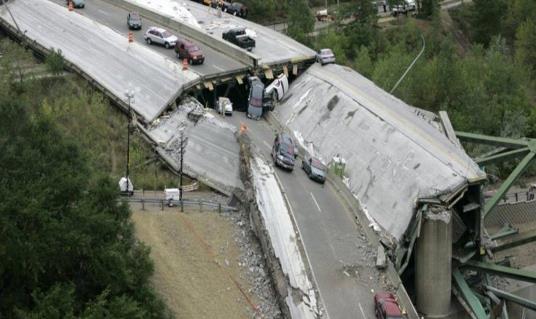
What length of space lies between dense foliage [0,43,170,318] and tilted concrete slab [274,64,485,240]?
51.9 feet

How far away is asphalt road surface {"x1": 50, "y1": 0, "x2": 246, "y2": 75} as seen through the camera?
57750 mm

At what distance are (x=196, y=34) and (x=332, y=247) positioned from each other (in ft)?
94.7

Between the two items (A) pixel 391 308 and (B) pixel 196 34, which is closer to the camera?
(A) pixel 391 308

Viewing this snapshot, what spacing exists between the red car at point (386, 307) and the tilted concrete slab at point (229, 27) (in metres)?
26.7

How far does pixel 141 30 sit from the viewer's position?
210ft

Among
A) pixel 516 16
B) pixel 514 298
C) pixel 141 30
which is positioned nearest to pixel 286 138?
pixel 514 298

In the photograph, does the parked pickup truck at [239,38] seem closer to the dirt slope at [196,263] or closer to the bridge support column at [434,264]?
the dirt slope at [196,263]

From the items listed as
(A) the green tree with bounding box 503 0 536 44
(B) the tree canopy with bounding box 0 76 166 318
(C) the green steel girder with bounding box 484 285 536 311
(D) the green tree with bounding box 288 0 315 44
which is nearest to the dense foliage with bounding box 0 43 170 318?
(B) the tree canopy with bounding box 0 76 166 318

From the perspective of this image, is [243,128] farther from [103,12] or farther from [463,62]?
[463,62]

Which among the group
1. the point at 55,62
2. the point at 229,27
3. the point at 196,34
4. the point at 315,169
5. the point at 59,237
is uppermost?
the point at 59,237

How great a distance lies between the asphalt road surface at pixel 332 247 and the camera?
36.5 metres

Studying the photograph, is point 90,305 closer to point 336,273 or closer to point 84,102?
point 336,273

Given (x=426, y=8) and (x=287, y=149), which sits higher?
(x=287, y=149)

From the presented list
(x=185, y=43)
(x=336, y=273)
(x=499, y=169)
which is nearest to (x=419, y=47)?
(x=499, y=169)
